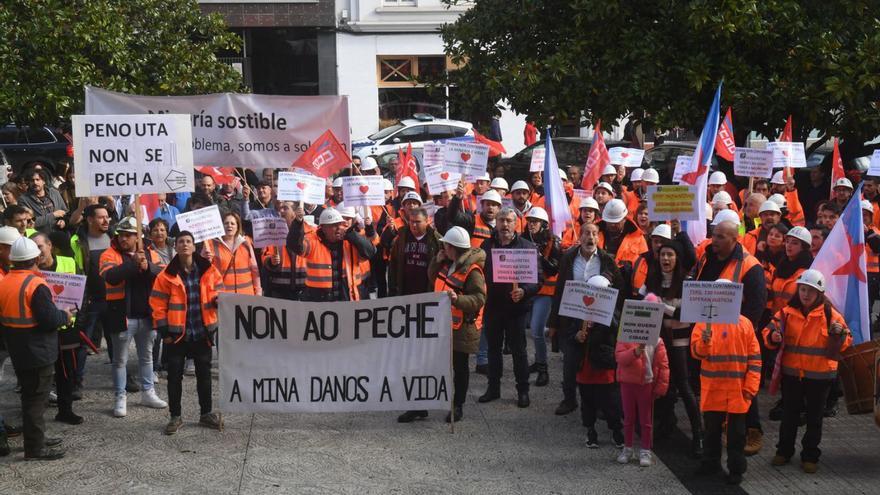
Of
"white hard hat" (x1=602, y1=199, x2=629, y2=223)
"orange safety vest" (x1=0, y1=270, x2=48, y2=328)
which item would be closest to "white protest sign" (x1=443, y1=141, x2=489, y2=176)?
"white hard hat" (x1=602, y1=199, x2=629, y2=223)

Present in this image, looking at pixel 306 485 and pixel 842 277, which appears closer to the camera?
pixel 306 485

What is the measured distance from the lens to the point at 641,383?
805cm

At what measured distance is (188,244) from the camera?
8.91 meters

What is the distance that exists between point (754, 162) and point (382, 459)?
6.56 meters

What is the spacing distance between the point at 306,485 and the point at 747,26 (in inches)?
359

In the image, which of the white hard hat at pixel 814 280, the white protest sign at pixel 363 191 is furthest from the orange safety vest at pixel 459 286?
the white hard hat at pixel 814 280

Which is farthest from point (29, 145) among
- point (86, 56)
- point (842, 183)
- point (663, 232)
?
point (663, 232)

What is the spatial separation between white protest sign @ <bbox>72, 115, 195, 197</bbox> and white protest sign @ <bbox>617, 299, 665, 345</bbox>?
13.3 ft

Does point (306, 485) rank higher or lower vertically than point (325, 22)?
lower

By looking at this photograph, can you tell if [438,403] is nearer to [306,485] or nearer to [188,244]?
[306,485]

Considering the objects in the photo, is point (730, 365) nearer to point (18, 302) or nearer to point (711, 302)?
point (711, 302)

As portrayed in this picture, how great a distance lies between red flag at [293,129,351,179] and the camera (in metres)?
10.9

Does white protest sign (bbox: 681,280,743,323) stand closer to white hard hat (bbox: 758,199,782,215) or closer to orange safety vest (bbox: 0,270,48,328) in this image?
white hard hat (bbox: 758,199,782,215)

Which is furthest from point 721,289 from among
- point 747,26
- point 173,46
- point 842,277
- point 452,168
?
point 173,46
